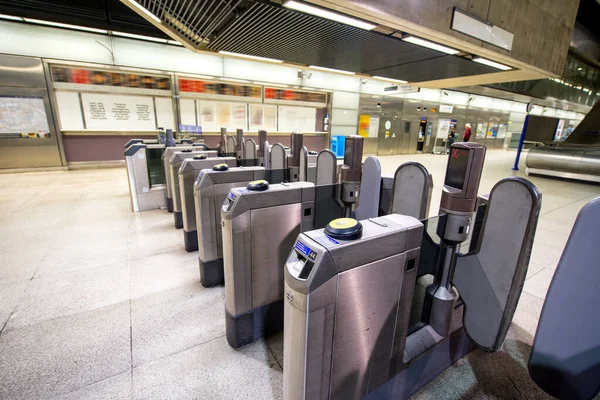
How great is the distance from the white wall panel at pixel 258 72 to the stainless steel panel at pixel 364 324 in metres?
7.92

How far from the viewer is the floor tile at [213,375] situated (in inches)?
50.5

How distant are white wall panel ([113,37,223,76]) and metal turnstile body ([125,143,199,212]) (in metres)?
4.14

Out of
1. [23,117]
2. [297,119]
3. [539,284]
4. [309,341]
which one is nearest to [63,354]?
[309,341]

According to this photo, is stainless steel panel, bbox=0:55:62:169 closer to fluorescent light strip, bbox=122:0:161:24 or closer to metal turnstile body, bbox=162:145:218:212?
metal turnstile body, bbox=162:145:218:212

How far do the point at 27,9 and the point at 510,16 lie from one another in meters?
6.20

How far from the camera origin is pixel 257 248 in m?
1.52

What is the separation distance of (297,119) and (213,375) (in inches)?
352

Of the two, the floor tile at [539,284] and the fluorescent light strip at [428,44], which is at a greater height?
the fluorescent light strip at [428,44]

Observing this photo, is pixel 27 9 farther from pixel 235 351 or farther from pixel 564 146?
pixel 564 146

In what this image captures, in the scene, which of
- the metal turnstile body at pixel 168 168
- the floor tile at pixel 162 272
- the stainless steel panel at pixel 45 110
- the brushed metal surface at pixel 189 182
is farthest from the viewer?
the stainless steel panel at pixel 45 110

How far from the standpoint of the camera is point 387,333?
1.02 m

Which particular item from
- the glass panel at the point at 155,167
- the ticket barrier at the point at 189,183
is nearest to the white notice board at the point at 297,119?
the glass panel at the point at 155,167

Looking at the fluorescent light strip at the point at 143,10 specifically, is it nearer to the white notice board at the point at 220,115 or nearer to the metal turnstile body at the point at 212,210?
the metal turnstile body at the point at 212,210

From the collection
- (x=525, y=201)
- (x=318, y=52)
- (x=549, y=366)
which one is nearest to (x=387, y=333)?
(x=549, y=366)
